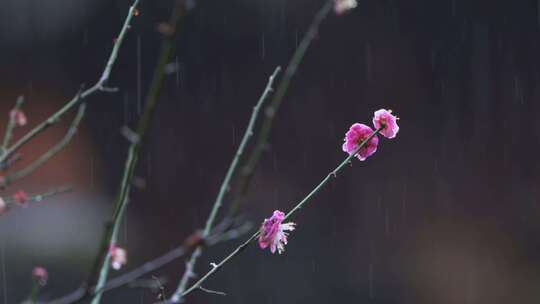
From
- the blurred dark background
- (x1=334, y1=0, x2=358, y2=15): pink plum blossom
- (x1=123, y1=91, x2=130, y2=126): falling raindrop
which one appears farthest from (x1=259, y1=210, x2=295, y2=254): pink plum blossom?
(x1=123, y1=91, x2=130, y2=126): falling raindrop

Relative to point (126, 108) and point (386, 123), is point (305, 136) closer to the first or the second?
point (126, 108)

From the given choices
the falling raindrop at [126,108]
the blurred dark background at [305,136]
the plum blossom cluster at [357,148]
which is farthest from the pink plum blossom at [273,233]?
the falling raindrop at [126,108]

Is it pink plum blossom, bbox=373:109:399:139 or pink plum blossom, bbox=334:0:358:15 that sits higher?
pink plum blossom, bbox=373:109:399:139

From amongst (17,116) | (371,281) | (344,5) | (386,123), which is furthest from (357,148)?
(371,281)

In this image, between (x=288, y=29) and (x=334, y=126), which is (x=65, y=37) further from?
(x=334, y=126)

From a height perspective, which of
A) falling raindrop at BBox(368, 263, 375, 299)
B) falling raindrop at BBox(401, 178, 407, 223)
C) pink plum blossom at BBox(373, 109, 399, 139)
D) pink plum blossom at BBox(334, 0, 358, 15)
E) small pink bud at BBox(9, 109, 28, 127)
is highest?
falling raindrop at BBox(401, 178, 407, 223)

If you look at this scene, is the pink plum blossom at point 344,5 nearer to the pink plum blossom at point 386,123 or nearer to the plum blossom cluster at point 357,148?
the plum blossom cluster at point 357,148

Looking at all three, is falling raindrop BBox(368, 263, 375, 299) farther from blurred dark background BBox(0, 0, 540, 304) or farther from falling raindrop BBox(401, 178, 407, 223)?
falling raindrop BBox(401, 178, 407, 223)

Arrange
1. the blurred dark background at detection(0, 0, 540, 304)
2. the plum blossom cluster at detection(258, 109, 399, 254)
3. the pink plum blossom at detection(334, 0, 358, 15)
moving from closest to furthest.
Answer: the pink plum blossom at detection(334, 0, 358, 15), the plum blossom cluster at detection(258, 109, 399, 254), the blurred dark background at detection(0, 0, 540, 304)
